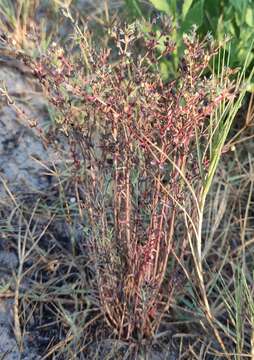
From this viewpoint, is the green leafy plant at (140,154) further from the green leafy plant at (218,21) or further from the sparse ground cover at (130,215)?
the green leafy plant at (218,21)

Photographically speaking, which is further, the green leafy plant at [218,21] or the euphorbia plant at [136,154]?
the green leafy plant at [218,21]

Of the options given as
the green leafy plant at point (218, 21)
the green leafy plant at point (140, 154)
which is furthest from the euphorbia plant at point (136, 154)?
the green leafy plant at point (218, 21)

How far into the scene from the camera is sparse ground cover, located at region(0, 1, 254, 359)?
1.34 m

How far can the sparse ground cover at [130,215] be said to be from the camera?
4.41 feet

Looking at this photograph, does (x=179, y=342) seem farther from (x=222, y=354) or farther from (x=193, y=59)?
(x=193, y=59)

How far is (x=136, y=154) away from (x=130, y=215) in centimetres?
17

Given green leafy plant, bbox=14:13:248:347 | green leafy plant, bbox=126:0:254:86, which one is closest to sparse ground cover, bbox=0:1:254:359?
green leafy plant, bbox=14:13:248:347

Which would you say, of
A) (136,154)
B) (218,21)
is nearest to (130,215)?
(136,154)

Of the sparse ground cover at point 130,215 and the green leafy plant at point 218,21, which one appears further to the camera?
the green leafy plant at point 218,21

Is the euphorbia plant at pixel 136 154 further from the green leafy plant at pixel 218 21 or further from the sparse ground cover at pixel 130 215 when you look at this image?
the green leafy plant at pixel 218 21

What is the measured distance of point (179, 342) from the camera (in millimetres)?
1728

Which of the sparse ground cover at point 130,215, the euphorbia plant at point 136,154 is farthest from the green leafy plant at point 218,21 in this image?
the euphorbia plant at point 136,154

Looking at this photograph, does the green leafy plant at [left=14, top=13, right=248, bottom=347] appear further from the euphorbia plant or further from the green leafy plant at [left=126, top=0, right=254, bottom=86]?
the green leafy plant at [left=126, top=0, right=254, bottom=86]

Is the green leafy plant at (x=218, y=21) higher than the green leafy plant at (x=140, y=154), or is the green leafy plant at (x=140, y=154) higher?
the green leafy plant at (x=218, y=21)
